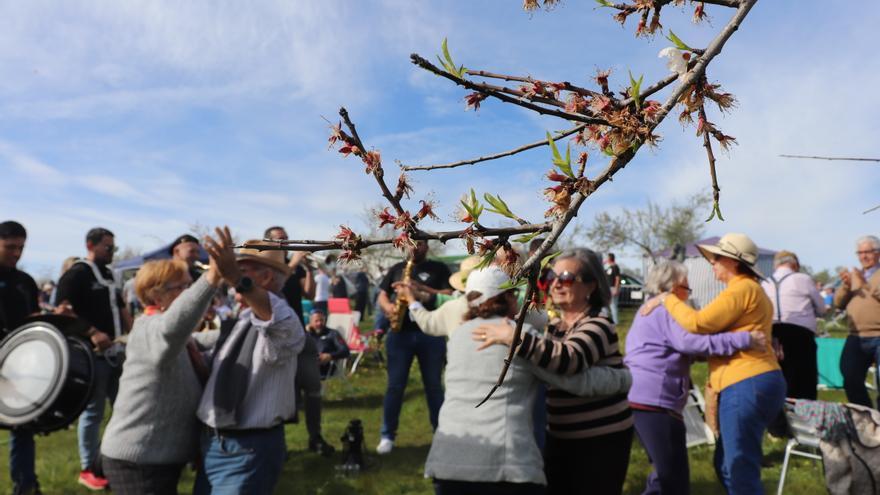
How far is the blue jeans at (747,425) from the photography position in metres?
3.50

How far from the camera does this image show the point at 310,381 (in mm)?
5426

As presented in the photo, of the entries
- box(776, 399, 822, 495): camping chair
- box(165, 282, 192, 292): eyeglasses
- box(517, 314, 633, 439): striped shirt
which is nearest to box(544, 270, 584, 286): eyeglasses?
box(517, 314, 633, 439): striped shirt

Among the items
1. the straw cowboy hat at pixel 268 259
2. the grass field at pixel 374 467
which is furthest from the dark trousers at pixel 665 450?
the straw cowboy hat at pixel 268 259

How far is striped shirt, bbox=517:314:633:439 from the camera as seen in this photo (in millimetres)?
2917

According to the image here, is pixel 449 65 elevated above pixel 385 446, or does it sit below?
above

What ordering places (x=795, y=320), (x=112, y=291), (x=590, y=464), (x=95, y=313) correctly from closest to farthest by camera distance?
(x=590, y=464) → (x=95, y=313) → (x=112, y=291) → (x=795, y=320)

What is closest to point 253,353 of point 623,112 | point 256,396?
point 256,396

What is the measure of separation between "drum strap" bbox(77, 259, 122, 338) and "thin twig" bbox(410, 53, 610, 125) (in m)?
5.05

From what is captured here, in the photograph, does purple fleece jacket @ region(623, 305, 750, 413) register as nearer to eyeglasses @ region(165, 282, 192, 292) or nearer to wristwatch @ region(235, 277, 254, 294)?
wristwatch @ region(235, 277, 254, 294)

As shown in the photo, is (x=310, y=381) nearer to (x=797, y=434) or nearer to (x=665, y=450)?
(x=665, y=450)

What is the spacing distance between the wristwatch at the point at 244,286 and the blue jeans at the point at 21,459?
273 cm

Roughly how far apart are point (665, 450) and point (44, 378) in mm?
3488

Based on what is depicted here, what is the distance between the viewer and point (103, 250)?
5191mm

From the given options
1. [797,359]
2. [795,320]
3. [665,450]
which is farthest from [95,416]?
[795,320]
